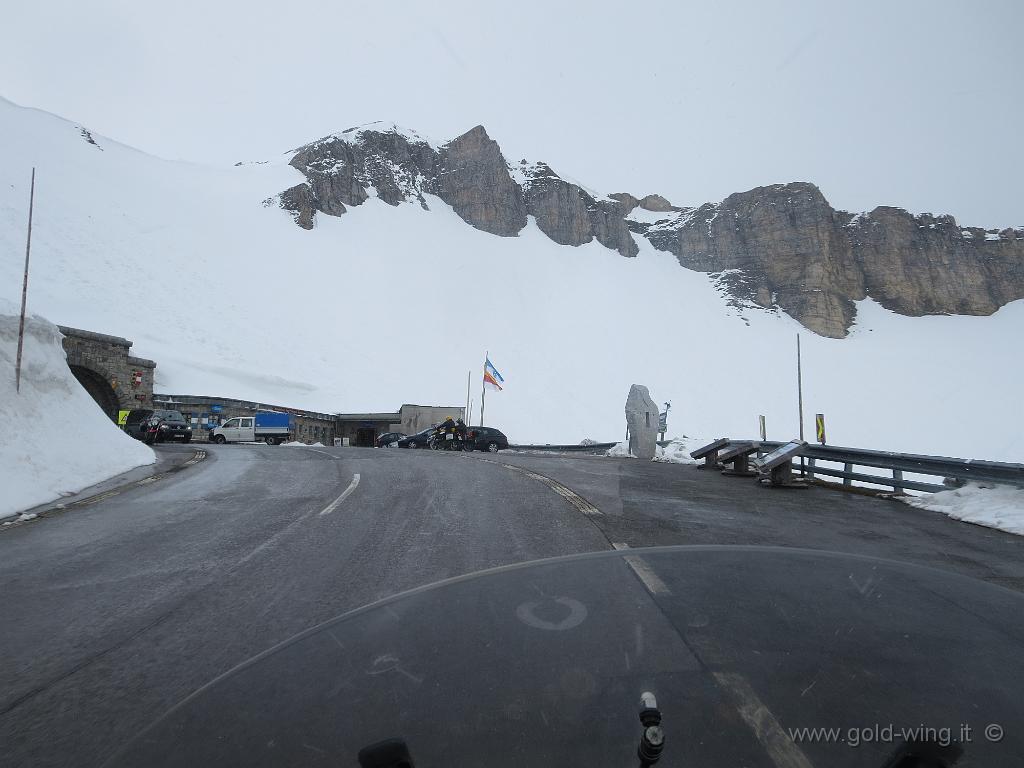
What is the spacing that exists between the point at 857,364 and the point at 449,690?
4467 inches

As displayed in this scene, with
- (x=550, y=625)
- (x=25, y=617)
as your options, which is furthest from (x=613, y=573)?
(x=25, y=617)

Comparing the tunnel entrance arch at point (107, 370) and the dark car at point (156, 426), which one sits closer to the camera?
the dark car at point (156, 426)

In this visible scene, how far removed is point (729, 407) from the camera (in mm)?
74625

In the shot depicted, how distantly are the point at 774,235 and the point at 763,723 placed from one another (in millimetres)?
134141

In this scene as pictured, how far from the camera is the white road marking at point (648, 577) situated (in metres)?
1.91

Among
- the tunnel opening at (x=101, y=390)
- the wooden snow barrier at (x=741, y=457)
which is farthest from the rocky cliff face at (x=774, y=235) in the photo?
the wooden snow barrier at (x=741, y=457)

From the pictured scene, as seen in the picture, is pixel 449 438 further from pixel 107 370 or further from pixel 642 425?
pixel 107 370

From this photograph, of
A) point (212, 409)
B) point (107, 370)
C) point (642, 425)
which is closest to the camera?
point (642, 425)

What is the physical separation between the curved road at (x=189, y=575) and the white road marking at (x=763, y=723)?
8.03 ft

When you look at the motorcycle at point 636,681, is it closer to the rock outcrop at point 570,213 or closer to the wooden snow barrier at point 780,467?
the wooden snow barrier at point 780,467

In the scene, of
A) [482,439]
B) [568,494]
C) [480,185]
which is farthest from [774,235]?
[568,494]

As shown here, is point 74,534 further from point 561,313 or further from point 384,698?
point 561,313

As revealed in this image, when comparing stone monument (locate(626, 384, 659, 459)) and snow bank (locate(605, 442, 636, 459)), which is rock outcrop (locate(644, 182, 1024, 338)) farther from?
stone monument (locate(626, 384, 659, 459))

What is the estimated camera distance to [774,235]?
118 meters
